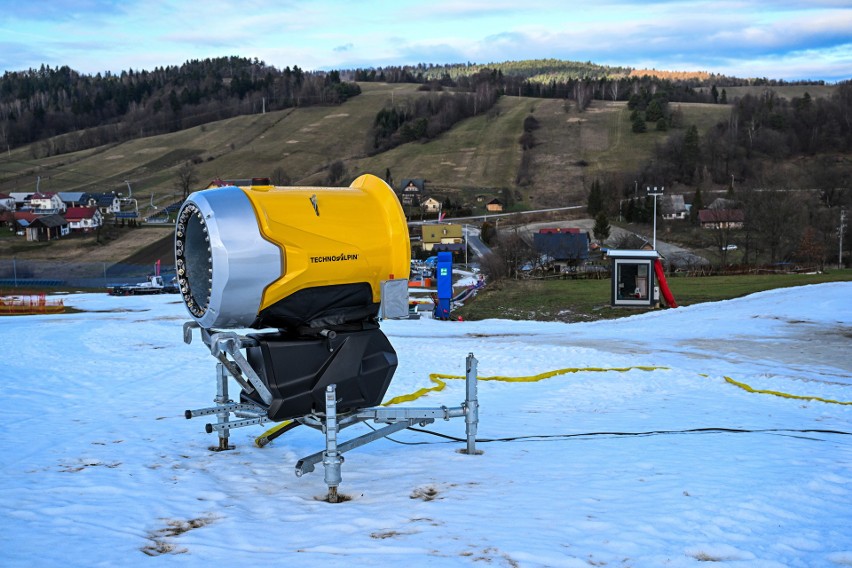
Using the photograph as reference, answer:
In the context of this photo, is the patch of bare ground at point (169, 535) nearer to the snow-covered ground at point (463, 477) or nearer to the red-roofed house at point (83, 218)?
the snow-covered ground at point (463, 477)

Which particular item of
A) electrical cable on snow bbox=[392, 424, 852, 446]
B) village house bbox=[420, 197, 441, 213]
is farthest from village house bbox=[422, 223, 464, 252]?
Answer: electrical cable on snow bbox=[392, 424, 852, 446]

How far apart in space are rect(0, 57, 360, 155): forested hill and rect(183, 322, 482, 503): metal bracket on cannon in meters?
149

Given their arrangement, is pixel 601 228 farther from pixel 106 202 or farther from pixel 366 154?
pixel 106 202

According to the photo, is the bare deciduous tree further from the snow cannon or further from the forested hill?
the snow cannon

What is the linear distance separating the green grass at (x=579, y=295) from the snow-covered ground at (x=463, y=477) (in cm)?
1231

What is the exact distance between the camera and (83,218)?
86.1m

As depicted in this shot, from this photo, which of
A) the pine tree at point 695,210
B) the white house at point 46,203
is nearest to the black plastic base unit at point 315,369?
the pine tree at point 695,210

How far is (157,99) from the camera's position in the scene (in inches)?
6786

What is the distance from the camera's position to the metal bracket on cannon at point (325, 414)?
19.7ft

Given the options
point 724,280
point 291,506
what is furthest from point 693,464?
point 724,280

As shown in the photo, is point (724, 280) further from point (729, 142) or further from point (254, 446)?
point (729, 142)

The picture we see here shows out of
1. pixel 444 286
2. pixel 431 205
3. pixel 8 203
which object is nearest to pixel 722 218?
pixel 431 205

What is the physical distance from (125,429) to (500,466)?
4.63m

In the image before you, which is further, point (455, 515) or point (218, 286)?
point (218, 286)
